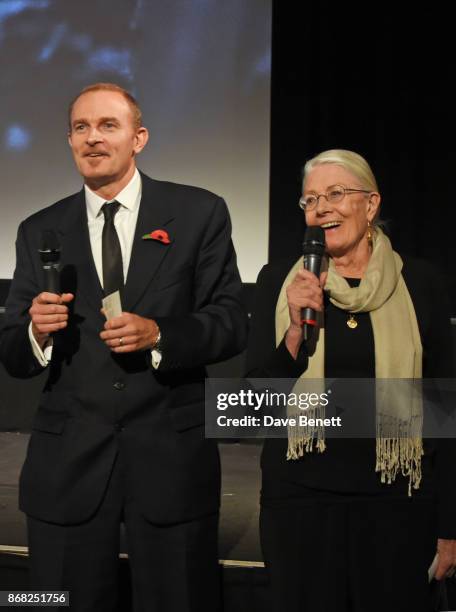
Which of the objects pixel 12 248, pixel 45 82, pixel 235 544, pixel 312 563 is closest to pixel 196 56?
pixel 45 82

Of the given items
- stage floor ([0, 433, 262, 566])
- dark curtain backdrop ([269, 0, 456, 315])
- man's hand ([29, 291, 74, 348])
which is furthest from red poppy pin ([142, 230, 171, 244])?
dark curtain backdrop ([269, 0, 456, 315])

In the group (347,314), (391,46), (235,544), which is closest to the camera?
(347,314)

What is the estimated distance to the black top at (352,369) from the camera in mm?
1679

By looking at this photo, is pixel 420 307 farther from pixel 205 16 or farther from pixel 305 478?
pixel 205 16

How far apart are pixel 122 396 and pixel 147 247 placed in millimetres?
328

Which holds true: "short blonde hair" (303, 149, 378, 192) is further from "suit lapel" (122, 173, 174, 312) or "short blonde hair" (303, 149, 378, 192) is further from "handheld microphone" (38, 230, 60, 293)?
"handheld microphone" (38, 230, 60, 293)

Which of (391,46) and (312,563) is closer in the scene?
(312,563)

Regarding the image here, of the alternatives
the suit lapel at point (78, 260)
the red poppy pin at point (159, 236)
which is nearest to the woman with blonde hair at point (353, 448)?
the red poppy pin at point (159, 236)

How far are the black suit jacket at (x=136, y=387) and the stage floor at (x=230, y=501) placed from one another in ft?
2.62

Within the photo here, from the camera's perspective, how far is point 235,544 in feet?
9.04

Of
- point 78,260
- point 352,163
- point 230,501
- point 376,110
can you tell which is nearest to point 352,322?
point 352,163

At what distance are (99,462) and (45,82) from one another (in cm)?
358

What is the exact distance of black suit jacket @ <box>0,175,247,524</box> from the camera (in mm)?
1659

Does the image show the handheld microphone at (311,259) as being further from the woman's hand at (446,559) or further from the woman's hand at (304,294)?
the woman's hand at (446,559)
